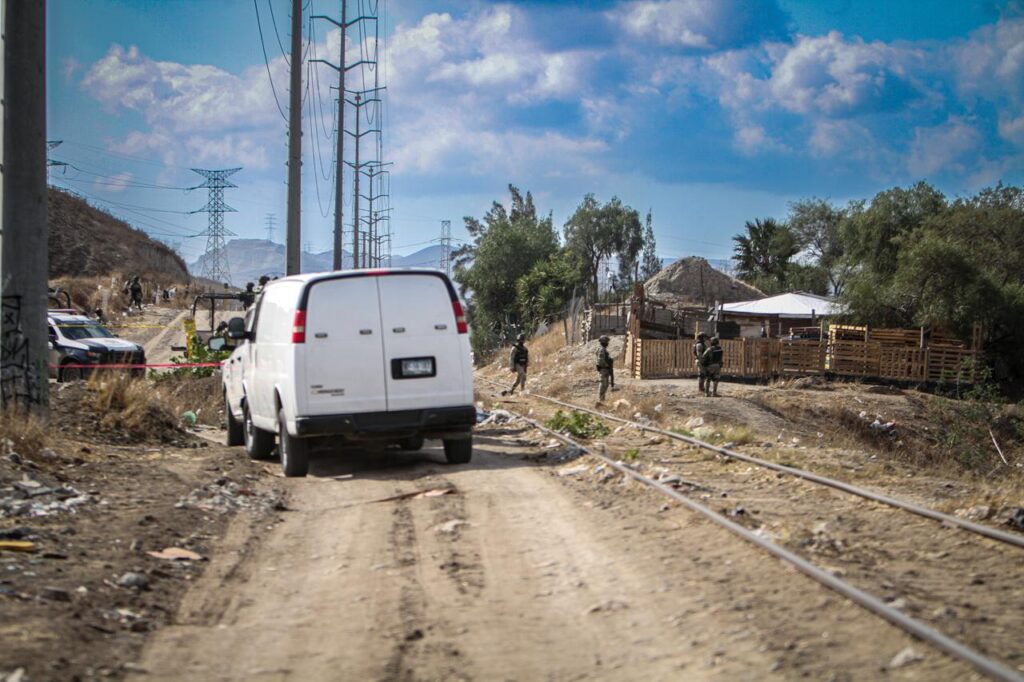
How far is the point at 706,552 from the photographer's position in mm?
7191

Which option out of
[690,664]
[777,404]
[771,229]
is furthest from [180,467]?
[771,229]

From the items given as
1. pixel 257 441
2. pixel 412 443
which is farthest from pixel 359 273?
pixel 257 441

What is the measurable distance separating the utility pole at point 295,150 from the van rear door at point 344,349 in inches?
469

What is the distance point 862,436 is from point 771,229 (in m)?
70.8

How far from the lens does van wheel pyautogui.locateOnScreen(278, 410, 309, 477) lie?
456 inches

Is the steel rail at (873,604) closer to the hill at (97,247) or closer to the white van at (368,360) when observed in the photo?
the white van at (368,360)

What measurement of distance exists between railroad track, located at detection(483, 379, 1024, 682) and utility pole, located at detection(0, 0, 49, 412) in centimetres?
730

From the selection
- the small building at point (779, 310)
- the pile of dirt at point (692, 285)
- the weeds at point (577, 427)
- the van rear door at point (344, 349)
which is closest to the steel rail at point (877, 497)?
the weeds at point (577, 427)

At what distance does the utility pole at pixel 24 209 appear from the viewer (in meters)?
12.5

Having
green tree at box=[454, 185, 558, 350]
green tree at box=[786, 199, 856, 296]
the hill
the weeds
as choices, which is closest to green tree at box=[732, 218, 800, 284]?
green tree at box=[786, 199, 856, 296]

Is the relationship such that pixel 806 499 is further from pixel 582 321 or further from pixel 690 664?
pixel 582 321

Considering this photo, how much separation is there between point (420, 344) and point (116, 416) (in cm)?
562

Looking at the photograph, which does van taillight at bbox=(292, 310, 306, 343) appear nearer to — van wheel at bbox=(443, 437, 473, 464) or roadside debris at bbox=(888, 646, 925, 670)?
van wheel at bbox=(443, 437, 473, 464)

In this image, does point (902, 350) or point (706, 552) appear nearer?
point (706, 552)
